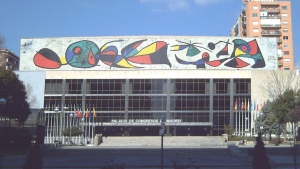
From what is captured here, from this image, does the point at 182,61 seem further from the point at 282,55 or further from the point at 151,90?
the point at 282,55

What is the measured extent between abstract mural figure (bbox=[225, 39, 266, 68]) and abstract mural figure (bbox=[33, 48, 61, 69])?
29.9 m

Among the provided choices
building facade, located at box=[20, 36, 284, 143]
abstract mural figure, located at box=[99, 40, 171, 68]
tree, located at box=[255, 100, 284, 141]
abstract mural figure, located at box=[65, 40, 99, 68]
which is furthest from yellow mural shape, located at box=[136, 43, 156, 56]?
tree, located at box=[255, 100, 284, 141]

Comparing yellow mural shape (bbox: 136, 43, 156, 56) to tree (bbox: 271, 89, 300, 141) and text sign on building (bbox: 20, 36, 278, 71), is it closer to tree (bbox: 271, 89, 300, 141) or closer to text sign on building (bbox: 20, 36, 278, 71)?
text sign on building (bbox: 20, 36, 278, 71)

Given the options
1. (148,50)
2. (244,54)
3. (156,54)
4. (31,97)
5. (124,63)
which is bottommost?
(31,97)

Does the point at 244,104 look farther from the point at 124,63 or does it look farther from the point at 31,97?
the point at 31,97

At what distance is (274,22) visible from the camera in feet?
286

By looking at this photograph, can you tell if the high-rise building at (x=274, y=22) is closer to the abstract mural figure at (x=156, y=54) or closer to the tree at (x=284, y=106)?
the abstract mural figure at (x=156, y=54)

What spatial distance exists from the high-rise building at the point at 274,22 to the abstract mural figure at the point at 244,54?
2105 cm

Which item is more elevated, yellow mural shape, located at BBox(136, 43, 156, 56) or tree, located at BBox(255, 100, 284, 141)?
yellow mural shape, located at BBox(136, 43, 156, 56)

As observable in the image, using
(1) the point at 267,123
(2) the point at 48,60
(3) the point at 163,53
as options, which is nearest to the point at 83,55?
(2) the point at 48,60

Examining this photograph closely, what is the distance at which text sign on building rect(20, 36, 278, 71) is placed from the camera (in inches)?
2628

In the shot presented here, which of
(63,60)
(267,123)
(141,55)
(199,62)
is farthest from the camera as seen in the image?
(63,60)

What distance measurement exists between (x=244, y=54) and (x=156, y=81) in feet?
53.0

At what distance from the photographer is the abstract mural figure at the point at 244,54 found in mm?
67062
